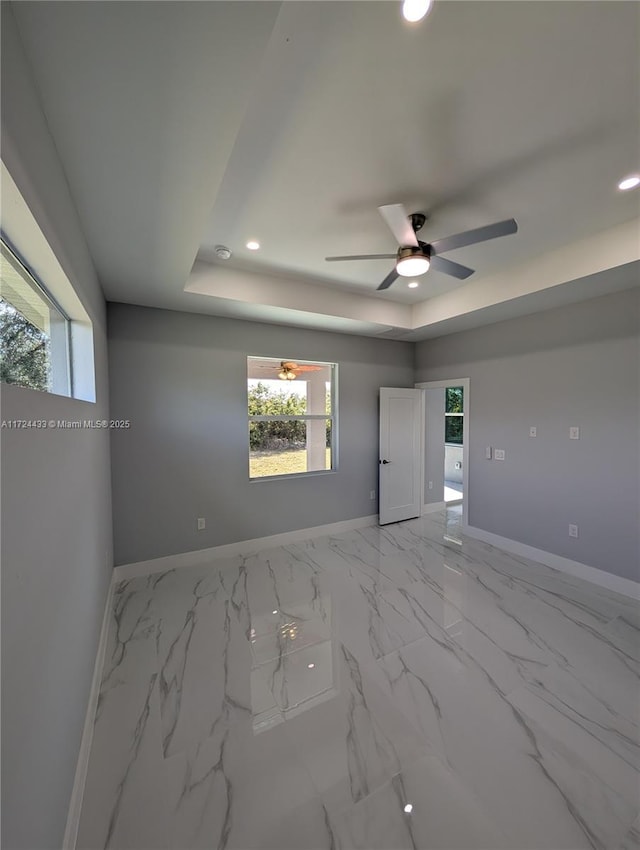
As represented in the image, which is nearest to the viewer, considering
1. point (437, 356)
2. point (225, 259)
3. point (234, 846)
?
point (234, 846)

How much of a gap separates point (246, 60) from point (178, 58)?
20cm

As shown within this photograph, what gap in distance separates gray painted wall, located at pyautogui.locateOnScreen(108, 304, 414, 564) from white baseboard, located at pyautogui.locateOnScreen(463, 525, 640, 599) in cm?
192

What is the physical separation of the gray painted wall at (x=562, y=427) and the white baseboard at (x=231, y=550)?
5.42ft

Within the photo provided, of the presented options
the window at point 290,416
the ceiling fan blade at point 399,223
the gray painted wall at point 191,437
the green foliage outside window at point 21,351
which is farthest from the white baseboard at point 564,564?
the green foliage outside window at point 21,351

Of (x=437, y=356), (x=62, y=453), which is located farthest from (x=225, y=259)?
(x=437, y=356)

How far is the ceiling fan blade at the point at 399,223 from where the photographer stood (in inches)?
68.8

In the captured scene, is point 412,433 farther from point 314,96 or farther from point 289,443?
point 314,96

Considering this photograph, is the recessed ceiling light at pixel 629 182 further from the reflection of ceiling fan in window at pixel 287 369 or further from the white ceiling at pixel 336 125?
the reflection of ceiling fan in window at pixel 287 369

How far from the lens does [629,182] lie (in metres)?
1.91

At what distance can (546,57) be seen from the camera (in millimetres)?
1258

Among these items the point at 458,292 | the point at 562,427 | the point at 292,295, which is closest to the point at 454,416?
the point at 562,427

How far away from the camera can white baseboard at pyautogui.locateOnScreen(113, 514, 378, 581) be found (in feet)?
10.5

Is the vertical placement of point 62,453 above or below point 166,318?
below

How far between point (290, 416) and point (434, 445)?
8.49ft
